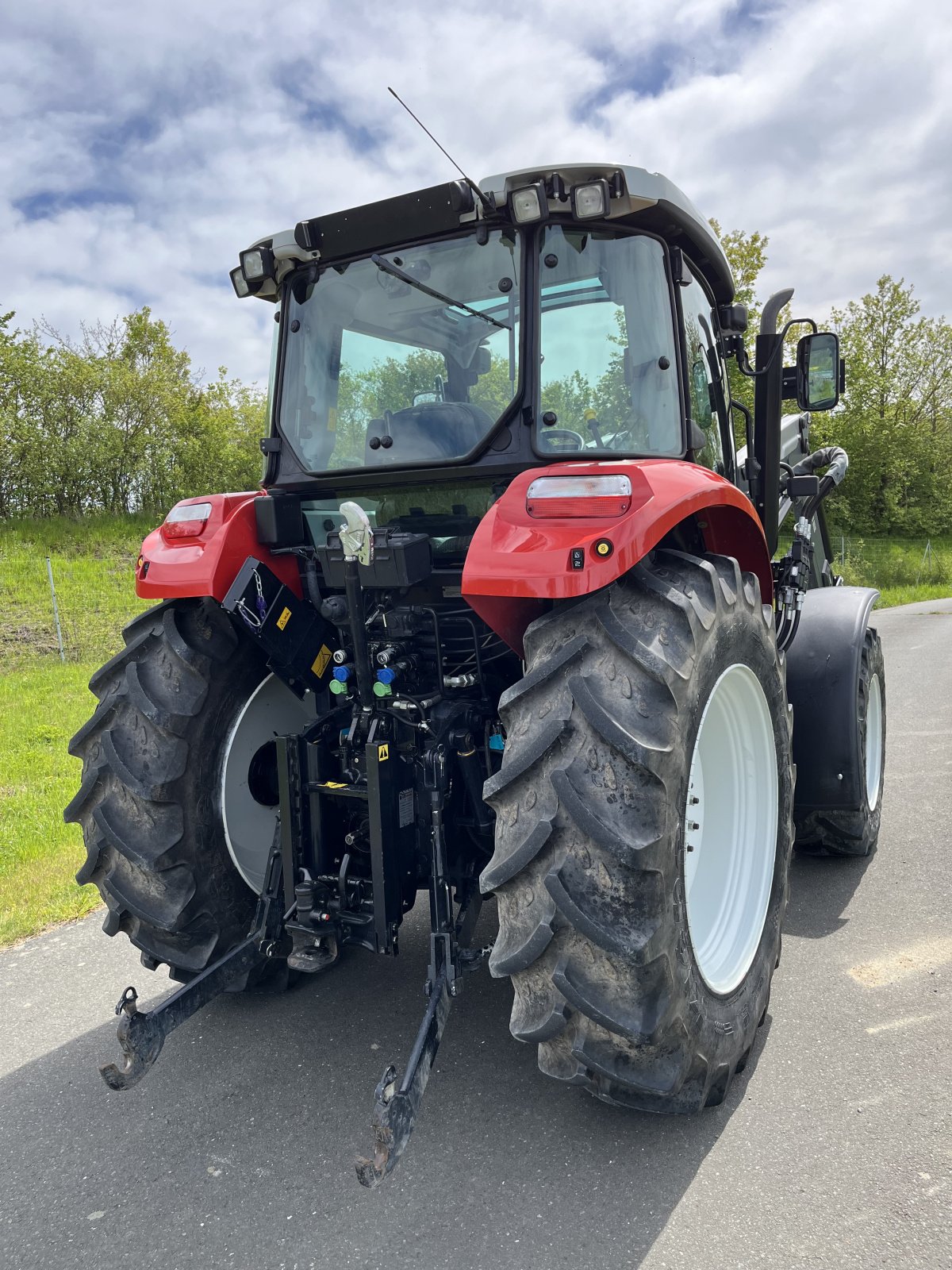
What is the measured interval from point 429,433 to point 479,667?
0.72 metres

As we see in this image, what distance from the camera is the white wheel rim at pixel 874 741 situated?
4.23 meters

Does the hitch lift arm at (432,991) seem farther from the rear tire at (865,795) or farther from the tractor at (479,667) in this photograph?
the rear tire at (865,795)

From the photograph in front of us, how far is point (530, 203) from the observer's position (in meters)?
2.41

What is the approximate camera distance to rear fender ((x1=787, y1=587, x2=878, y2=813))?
12.2ft

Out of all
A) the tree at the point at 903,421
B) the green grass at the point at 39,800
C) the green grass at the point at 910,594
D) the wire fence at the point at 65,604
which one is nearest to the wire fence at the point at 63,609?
the wire fence at the point at 65,604

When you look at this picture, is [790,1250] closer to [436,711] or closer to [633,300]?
[436,711]

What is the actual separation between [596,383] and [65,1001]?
280 cm

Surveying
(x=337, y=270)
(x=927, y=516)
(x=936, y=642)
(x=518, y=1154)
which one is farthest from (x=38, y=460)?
(x=927, y=516)

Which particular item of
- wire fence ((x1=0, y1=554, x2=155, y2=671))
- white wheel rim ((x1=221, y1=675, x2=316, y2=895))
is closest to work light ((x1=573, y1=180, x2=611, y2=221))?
white wheel rim ((x1=221, y1=675, x2=316, y2=895))

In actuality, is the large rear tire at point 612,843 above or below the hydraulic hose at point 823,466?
below

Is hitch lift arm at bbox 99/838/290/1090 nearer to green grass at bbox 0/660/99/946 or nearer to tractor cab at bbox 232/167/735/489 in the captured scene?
tractor cab at bbox 232/167/735/489

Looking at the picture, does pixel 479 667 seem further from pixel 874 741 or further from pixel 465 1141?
pixel 874 741

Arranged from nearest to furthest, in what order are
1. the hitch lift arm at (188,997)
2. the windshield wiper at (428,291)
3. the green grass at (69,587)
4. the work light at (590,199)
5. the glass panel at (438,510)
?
1. the hitch lift arm at (188,997)
2. the work light at (590,199)
3. the windshield wiper at (428,291)
4. the glass panel at (438,510)
5. the green grass at (69,587)

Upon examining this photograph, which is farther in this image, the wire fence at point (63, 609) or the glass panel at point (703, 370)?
the wire fence at point (63, 609)
